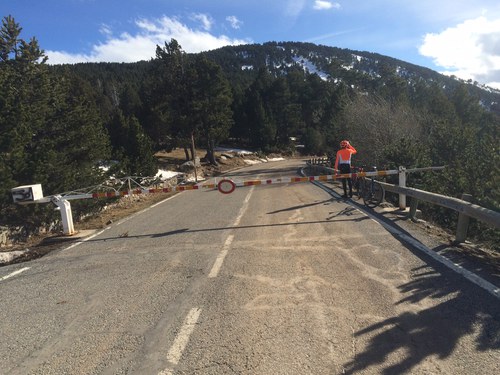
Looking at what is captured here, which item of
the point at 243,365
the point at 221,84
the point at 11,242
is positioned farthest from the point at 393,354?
the point at 221,84

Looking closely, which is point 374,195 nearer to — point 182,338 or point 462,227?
point 462,227

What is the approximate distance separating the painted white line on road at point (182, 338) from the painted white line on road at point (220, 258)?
125cm

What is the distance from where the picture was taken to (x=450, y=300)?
439cm

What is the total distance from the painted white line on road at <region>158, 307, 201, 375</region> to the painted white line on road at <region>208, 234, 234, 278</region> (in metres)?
1.25

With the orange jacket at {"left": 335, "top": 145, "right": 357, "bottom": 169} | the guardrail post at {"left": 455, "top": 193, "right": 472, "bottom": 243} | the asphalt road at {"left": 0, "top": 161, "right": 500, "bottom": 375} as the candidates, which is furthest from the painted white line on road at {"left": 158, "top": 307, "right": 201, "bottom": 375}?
the orange jacket at {"left": 335, "top": 145, "right": 357, "bottom": 169}

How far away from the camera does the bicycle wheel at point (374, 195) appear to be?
1112cm

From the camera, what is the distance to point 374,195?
11.4 m

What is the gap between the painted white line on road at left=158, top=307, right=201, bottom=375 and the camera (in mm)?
3470

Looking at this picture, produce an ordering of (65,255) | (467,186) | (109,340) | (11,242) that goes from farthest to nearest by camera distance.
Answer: (467,186) < (11,242) < (65,255) < (109,340)

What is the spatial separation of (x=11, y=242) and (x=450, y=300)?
33.4 feet

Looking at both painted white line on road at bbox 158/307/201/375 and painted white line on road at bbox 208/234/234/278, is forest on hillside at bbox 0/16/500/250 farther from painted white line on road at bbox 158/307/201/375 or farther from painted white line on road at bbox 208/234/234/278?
painted white line on road at bbox 158/307/201/375

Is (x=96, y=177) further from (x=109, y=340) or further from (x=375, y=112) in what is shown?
(x=375, y=112)

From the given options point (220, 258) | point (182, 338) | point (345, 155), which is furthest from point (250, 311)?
point (345, 155)

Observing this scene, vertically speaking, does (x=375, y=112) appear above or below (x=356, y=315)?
above
